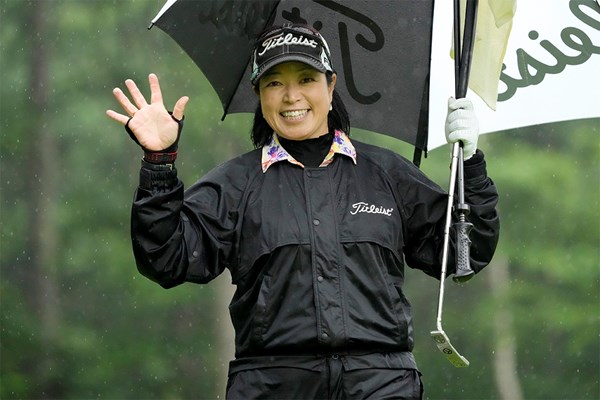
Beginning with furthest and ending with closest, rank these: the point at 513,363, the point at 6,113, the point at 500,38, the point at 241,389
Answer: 1. the point at 513,363
2. the point at 6,113
3. the point at 500,38
4. the point at 241,389

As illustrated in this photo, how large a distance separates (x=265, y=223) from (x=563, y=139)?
14.2m

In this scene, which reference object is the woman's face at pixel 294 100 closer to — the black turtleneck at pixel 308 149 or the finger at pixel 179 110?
the black turtleneck at pixel 308 149

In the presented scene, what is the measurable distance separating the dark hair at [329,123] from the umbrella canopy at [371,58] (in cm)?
31

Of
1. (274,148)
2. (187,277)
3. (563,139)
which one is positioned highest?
(563,139)

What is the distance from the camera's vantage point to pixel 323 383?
14.6 ft

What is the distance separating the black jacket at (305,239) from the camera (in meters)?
4.43

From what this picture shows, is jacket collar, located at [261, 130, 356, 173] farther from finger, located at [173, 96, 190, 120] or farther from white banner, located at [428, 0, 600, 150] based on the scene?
white banner, located at [428, 0, 600, 150]

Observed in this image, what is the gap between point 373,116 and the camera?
17.4ft

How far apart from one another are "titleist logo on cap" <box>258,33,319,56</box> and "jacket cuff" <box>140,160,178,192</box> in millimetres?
598

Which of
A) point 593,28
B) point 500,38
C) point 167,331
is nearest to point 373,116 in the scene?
point 500,38

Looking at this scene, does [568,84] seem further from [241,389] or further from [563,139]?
[563,139]

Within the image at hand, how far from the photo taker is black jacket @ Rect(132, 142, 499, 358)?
14.5 ft

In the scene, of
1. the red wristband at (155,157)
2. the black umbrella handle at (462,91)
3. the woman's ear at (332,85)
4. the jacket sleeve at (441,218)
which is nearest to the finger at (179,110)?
the red wristband at (155,157)

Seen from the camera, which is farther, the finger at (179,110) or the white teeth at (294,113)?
the white teeth at (294,113)
